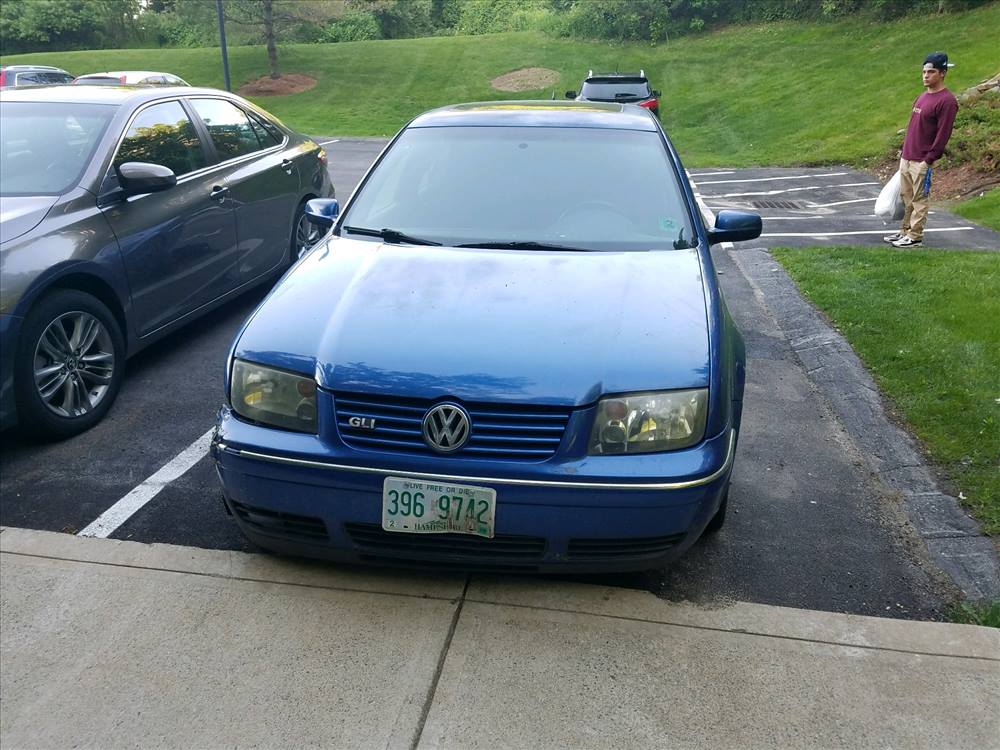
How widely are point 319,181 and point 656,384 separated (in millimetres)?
5192

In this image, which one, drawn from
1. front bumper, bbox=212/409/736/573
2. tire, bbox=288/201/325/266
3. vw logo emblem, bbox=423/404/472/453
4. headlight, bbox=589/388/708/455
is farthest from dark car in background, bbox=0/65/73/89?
→ headlight, bbox=589/388/708/455

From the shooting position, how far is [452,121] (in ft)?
→ 14.6

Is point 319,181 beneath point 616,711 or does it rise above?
above

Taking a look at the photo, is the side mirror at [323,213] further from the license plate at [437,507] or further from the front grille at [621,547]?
the front grille at [621,547]

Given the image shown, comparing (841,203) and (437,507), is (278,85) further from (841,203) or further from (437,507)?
(437,507)

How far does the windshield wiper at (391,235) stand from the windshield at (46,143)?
1.83 m

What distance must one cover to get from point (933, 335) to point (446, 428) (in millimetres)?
4028

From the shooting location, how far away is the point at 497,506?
102 inches

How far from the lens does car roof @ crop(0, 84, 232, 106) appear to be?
518cm

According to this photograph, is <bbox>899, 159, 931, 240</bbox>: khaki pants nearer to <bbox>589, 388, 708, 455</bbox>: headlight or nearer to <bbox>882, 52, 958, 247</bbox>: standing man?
<bbox>882, 52, 958, 247</bbox>: standing man

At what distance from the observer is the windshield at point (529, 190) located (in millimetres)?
3730

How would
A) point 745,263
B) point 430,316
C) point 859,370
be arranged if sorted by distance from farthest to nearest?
point 745,263 < point 859,370 < point 430,316

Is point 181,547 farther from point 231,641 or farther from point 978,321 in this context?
point 978,321

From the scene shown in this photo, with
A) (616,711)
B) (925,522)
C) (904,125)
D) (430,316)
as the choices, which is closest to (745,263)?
(925,522)
